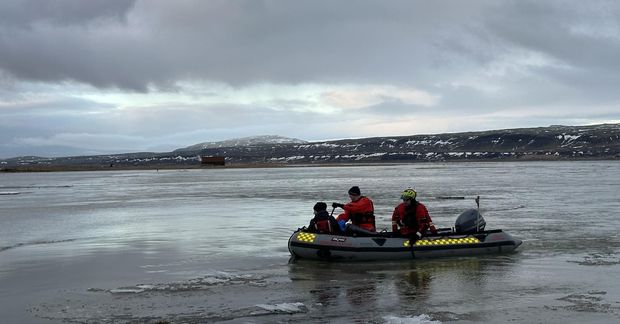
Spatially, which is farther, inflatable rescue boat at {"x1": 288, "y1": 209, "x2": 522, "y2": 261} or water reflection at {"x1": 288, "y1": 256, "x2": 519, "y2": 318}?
inflatable rescue boat at {"x1": 288, "y1": 209, "x2": 522, "y2": 261}

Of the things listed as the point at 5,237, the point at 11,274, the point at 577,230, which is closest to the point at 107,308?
the point at 11,274

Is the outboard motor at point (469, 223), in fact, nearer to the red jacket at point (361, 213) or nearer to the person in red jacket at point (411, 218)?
the person in red jacket at point (411, 218)

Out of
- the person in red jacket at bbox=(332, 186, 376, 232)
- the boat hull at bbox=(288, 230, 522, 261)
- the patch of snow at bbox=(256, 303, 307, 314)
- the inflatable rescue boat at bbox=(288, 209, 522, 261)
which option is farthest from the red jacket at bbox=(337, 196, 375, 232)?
the patch of snow at bbox=(256, 303, 307, 314)

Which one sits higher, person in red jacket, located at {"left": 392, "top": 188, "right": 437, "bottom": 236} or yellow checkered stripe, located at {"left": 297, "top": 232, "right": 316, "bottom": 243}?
person in red jacket, located at {"left": 392, "top": 188, "right": 437, "bottom": 236}

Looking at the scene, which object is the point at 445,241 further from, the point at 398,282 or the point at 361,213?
the point at 398,282

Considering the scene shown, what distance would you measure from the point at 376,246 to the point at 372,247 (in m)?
0.10

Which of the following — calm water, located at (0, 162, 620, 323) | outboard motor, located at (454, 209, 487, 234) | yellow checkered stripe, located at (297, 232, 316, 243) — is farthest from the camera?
outboard motor, located at (454, 209, 487, 234)

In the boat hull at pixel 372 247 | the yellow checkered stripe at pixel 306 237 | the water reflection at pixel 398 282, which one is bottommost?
the water reflection at pixel 398 282

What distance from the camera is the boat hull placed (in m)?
15.2

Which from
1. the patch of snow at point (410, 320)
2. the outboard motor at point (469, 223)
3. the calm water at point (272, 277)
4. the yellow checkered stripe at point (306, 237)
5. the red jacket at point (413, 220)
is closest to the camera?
the patch of snow at point (410, 320)

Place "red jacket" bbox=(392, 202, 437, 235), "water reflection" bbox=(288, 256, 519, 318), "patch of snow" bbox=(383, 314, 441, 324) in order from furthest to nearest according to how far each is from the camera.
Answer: "red jacket" bbox=(392, 202, 437, 235)
"water reflection" bbox=(288, 256, 519, 318)
"patch of snow" bbox=(383, 314, 441, 324)

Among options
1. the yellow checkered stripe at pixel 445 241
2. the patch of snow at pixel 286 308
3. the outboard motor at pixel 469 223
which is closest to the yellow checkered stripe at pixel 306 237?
the yellow checkered stripe at pixel 445 241

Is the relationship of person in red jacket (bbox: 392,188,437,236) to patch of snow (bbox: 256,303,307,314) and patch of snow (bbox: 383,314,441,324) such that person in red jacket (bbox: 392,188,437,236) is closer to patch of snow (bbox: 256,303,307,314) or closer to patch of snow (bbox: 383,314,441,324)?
patch of snow (bbox: 256,303,307,314)

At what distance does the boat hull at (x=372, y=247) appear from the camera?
15203 millimetres
